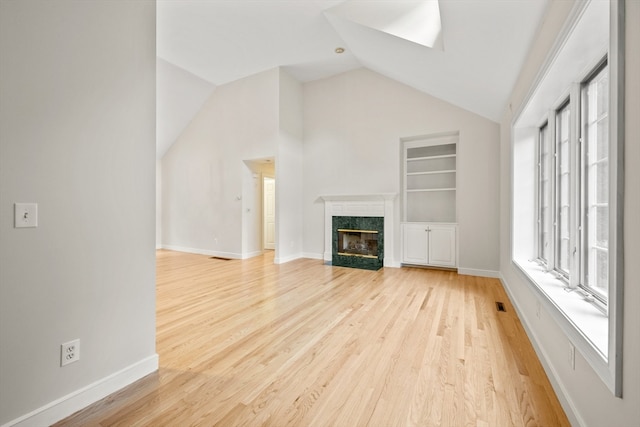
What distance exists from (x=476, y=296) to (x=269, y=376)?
9.25ft

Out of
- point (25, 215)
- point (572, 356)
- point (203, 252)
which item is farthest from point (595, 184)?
point (203, 252)

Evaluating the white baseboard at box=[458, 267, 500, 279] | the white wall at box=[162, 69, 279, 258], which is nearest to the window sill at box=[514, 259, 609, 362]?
the white baseboard at box=[458, 267, 500, 279]

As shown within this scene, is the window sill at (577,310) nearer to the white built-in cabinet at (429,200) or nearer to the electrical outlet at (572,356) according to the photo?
the electrical outlet at (572,356)

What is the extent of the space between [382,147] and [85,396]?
16.5 ft

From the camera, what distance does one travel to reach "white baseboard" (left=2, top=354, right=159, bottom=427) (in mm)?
1348

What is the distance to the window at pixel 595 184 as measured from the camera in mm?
1753

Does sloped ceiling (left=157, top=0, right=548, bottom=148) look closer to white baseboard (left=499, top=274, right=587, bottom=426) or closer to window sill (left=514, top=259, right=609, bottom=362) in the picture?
window sill (left=514, top=259, right=609, bottom=362)

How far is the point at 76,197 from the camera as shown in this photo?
4.94 ft

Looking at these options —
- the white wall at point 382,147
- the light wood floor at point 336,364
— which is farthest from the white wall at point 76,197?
the white wall at point 382,147

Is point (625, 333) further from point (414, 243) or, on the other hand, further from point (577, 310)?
point (414, 243)

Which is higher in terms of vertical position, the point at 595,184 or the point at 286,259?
the point at 595,184

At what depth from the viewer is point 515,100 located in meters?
3.05

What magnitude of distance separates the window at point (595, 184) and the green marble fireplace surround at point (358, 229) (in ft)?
11.0

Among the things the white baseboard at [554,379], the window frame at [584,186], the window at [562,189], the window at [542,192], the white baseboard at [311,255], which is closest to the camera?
the white baseboard at [554,379]
